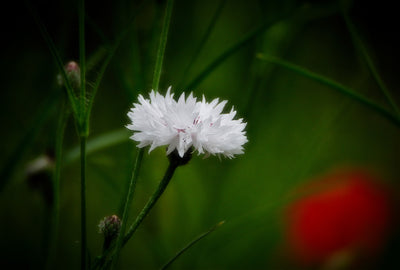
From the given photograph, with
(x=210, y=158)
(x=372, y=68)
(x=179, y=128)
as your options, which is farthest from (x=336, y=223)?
(x=179, y=128)

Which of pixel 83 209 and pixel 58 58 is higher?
pixel 58 58

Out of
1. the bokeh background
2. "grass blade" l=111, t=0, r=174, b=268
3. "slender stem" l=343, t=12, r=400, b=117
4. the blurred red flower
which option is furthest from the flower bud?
the blurred red flower

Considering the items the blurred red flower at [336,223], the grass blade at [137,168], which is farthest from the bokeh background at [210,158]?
the grass blade at [137,168]

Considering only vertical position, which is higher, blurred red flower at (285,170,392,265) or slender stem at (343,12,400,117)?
blurred red flower at (285,170,392,265)

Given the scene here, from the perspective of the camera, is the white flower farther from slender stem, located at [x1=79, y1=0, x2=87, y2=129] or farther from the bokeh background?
the bokeh background

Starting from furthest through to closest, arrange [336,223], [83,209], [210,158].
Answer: [210,158]
[336,223]
[83,209]

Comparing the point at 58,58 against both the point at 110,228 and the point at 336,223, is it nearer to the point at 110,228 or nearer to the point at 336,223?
the point at 110,228
